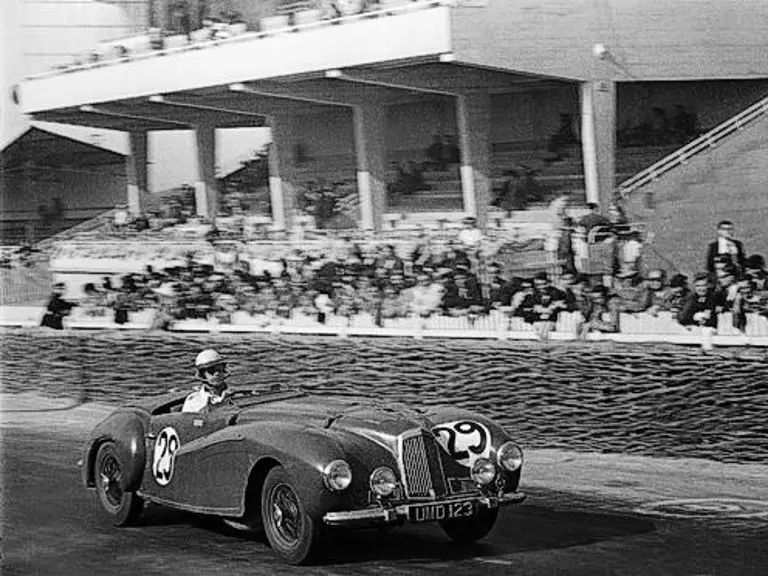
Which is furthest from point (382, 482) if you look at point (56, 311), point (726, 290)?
point (56, 311)

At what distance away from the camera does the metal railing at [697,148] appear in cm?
1858

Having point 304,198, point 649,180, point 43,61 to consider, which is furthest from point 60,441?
point 43,61

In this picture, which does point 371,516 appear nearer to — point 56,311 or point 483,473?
point 483,473

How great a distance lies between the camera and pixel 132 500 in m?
8.50

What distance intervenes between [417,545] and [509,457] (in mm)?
732

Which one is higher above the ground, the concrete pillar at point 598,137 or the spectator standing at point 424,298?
the concrete pillar at point 598,137

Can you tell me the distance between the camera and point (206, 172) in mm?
27312

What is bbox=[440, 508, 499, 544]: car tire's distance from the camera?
7.72m

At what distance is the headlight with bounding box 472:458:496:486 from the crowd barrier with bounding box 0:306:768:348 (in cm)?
462

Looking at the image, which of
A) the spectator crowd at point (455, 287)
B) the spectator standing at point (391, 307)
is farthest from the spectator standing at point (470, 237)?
the spectator standing at point (391, 307)

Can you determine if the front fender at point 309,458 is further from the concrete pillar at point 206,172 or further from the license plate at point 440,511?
the concrete pillar at point 206,172

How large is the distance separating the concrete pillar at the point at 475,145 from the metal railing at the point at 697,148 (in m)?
3.33

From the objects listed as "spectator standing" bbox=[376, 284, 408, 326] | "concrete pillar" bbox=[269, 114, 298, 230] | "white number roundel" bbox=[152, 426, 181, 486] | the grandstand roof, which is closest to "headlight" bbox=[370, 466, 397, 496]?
"white number roundel" bbox=[152, 426, 181, 486]

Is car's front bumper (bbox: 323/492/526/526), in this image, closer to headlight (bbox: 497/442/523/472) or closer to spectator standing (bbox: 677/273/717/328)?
headlight (bbox: 497/442/523/472)
